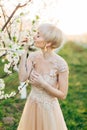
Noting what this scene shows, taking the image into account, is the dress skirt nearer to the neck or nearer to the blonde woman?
the blonde woman

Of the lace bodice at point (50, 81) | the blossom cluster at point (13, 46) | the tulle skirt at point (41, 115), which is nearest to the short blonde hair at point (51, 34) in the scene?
the blossom cluster at point (13, 46)

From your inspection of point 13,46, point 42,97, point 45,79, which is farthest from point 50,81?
point 13,46

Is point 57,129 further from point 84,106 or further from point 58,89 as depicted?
point 84,106

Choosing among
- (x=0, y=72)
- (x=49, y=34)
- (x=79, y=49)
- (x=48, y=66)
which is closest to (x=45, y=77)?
(x=48, y=66)

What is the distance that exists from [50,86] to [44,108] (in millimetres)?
294

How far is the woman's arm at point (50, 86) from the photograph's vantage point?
16.9ft

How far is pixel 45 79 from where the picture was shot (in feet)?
17.3

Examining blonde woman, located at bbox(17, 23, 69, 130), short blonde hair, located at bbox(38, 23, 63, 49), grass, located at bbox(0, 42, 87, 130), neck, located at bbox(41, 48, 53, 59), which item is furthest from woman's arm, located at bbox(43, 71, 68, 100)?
grass, located at bbox(0, 42, 87, 130)

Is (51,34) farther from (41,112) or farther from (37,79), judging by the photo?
(41,112)

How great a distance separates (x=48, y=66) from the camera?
17.2ft

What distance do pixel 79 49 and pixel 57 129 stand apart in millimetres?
11395

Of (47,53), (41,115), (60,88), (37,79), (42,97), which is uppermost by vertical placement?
(47,53)

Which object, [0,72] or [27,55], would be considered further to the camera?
[0,72]

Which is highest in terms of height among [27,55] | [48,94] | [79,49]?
[27,55]
